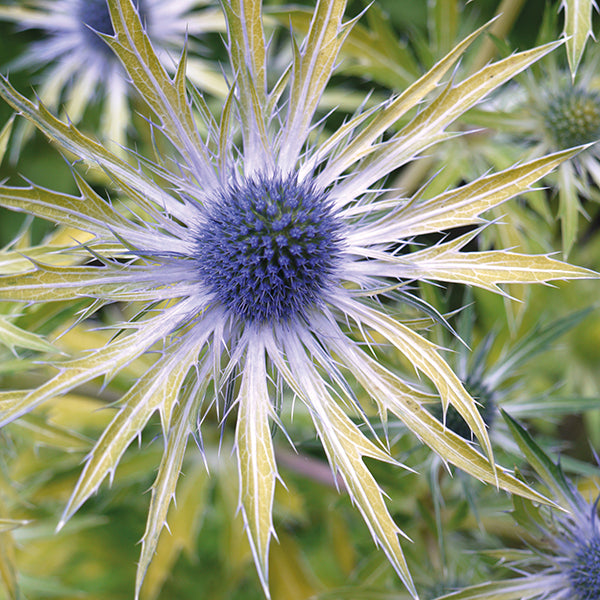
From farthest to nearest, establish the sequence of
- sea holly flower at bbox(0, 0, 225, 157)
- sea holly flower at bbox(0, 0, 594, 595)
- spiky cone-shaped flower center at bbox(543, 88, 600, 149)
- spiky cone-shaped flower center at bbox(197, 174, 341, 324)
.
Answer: sea holly flower at bbox(0, 0, 225, 157) < spiky cone-shaped flower center at bbox(543, 88, 600, 149) < spiky cone-shaped flower center at bbox(197, 174, 341, 324) < sea holly flower at bbox(0, 0, 594, 595)

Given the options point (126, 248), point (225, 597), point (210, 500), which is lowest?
point (225, 597)

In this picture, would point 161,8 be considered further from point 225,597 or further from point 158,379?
point 225,597

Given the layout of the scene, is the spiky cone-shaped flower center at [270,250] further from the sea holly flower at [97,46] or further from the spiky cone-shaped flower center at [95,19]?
the spiky cone-shaped flower center at [95,19]

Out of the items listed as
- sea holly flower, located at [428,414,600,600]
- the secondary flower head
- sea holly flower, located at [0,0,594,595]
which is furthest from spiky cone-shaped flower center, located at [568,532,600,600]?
the secondary flower head

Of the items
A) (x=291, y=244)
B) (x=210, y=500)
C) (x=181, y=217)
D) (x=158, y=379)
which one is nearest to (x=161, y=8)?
(x=181, y=217)

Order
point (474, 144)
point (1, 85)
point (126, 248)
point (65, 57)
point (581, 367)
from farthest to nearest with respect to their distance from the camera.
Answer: point (581, 367), point (65, 57), point (474, 144), point (126, 248), point (1, 85)

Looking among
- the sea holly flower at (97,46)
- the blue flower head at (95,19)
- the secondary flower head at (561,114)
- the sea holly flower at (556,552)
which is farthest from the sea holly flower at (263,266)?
the blue flower head at (95,19)

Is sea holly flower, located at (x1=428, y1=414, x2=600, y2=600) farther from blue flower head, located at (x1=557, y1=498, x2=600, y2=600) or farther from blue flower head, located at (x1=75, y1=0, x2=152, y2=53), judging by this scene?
blue flower head, located at (x1=75, y1=0, x2=152, y2=53)
